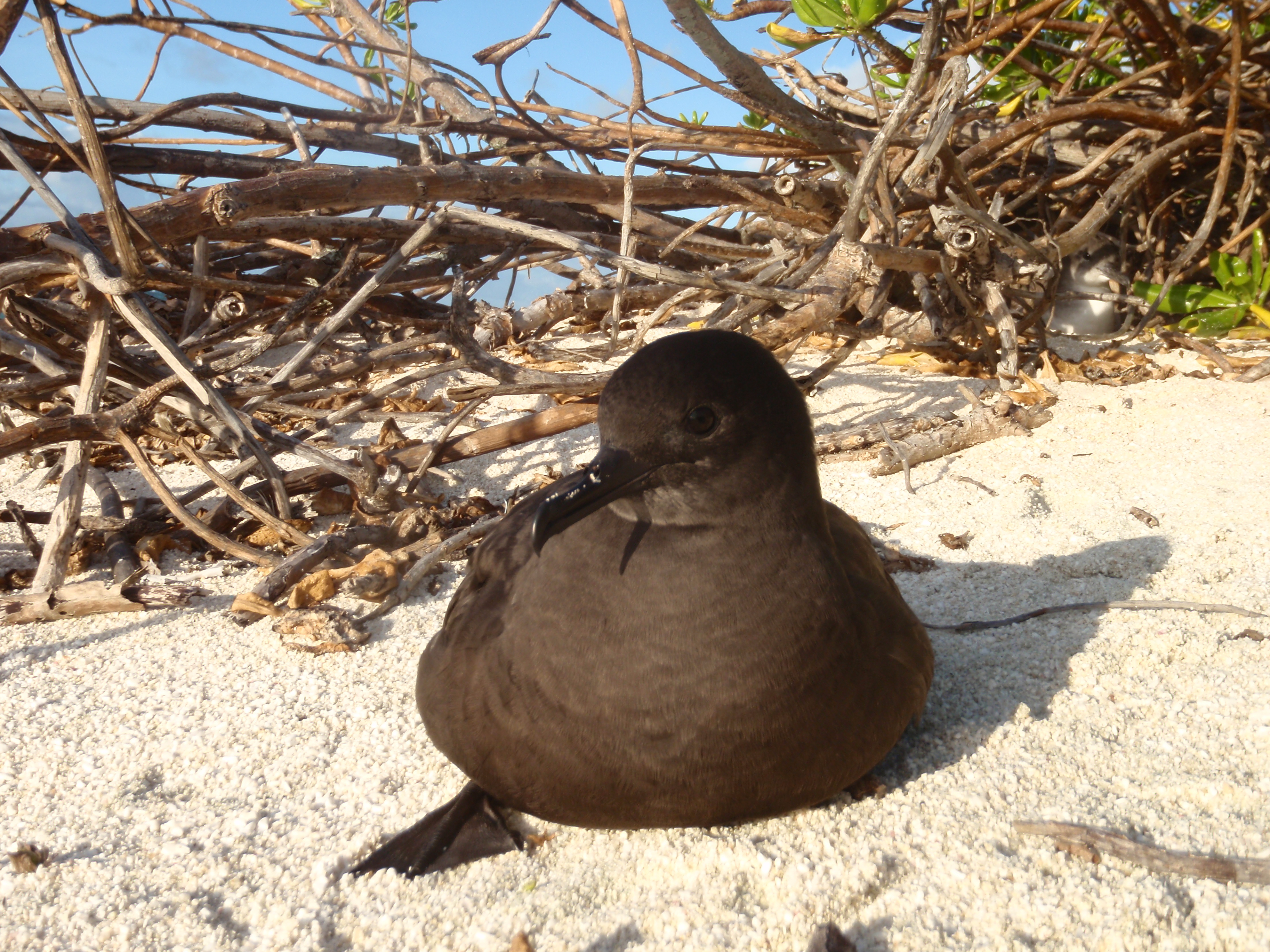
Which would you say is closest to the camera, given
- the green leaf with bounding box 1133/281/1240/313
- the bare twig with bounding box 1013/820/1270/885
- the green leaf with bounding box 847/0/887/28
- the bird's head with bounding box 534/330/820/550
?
the bare twig with bounding box 1013/820/1270/885

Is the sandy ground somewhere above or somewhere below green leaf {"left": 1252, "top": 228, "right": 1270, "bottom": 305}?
below

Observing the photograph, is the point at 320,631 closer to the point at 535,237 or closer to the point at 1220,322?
the point at 535,237

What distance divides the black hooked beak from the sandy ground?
72 centimetres

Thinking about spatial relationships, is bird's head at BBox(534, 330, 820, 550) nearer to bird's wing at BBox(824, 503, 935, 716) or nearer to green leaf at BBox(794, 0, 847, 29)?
bird's wing at BBox(824, 503, 935, 716)

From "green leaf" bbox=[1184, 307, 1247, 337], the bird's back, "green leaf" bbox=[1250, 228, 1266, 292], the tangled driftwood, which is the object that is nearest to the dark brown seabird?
the bird's back

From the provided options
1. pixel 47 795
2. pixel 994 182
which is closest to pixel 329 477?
pixel 47 795

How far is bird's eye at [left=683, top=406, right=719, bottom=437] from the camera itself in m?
1.83

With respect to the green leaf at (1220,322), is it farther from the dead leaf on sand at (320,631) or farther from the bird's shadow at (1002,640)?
the dead leaf on sand at (320,631)

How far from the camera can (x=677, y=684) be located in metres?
1.77

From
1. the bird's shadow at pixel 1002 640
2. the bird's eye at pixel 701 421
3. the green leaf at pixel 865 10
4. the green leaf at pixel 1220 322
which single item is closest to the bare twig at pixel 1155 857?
the bird's shadow at pixel 1002 640

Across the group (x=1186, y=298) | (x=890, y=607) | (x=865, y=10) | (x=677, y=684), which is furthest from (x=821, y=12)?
(x=677, y=684)

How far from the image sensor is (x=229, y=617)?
9.77ft

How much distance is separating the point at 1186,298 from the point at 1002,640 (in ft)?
11.9

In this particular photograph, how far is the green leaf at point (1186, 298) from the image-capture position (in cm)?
517
